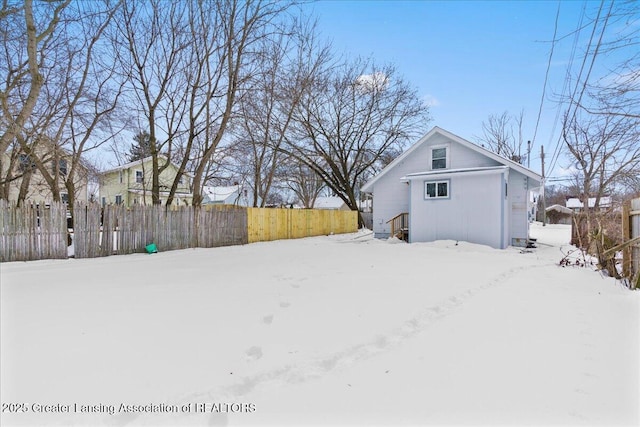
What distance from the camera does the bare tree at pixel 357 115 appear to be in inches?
774

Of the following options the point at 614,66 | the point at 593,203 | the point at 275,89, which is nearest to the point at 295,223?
the point at 275,89

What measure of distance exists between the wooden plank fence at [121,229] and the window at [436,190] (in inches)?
257

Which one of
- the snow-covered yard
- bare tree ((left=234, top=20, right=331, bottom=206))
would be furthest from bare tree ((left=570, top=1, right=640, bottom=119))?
bare tree ((left=234, top=20, right=331, bottom=206))

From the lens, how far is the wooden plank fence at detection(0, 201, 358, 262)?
7453 millimetres

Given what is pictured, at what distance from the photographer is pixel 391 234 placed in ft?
48.8

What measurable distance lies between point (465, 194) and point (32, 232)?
1304cm

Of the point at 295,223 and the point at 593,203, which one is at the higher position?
the point at 593,203

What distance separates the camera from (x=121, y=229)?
8.89 meters

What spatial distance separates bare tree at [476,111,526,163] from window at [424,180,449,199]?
A: 58.8 ft

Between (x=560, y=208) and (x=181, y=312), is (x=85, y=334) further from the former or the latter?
(x=560, y=208)

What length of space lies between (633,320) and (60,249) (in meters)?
10.8

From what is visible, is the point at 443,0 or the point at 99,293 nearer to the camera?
the point at 99,293

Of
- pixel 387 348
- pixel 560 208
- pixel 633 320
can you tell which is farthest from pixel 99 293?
pixel 560 208

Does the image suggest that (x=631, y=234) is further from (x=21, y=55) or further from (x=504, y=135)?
(x=504, y=135)
